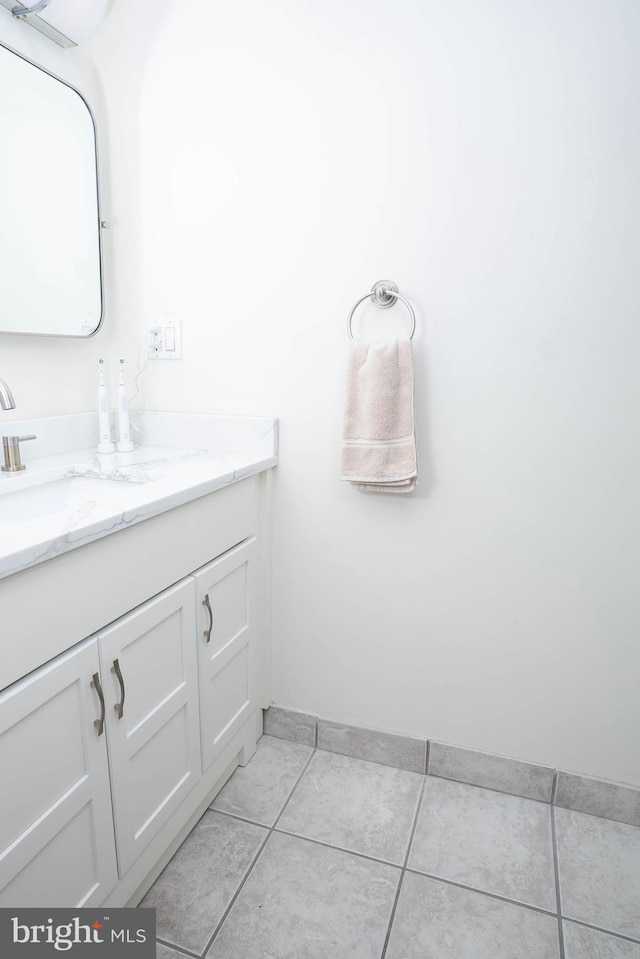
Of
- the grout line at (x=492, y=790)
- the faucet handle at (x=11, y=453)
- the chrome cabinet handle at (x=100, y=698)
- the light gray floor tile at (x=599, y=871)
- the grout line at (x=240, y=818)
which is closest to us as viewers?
the chrome cabinet handle at (x=100, y=698)

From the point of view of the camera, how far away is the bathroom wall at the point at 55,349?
4.42 feet

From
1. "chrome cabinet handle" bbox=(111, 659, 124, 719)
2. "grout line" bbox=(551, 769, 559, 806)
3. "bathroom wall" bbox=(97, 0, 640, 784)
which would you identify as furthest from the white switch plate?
"grout line" bbox=(551, 769, 559, 806)

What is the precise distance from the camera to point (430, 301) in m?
1.36

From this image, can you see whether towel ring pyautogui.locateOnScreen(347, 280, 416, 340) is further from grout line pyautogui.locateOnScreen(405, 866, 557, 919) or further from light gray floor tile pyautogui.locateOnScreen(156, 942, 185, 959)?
light gray floor tile pyautogui.locateOnScreen(156, 942, 185, 959)

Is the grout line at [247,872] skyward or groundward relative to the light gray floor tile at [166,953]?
skyward

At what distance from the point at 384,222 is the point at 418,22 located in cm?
42

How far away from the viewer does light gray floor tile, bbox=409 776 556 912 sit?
1.25 meters

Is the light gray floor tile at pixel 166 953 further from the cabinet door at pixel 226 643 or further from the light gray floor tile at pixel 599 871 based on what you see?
the light gray floor tile at pixel 599 871

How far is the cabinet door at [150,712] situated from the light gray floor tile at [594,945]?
85 cm

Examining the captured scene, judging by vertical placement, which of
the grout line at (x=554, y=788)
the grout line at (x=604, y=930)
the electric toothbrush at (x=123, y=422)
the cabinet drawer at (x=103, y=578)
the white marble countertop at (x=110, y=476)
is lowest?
the grout line at (x=604, y=930)

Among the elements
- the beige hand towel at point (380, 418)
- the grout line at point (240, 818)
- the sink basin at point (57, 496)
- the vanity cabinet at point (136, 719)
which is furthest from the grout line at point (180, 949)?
the beige hand towel at point (380, 418)

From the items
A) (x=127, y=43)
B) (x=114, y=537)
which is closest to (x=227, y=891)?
(x=114, y=537)

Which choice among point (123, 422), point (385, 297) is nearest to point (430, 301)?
point (385, 297)

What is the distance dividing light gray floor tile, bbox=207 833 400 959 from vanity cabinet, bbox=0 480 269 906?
216 mm
